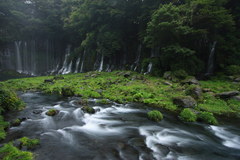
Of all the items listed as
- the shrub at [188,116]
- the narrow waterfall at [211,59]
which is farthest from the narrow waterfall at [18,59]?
the narrow waterfall at [211,59]

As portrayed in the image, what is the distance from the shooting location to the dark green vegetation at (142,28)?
55.1ft

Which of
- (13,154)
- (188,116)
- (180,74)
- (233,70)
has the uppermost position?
(233,70)

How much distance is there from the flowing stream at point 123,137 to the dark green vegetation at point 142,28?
12.0m

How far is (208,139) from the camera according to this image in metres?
5.39

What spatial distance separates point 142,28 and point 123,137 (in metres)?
26.5

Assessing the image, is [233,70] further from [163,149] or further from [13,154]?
[13,154]

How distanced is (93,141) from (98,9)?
32.6 meters

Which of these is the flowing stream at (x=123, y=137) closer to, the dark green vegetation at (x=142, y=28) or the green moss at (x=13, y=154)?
the green moss at (x=13, y=154)

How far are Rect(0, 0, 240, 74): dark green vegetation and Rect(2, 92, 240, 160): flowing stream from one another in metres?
12.0

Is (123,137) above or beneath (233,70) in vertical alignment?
beneath

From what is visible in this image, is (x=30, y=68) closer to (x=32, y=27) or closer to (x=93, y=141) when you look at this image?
(x=32, y=27)

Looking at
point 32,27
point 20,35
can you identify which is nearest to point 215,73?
point 32,27

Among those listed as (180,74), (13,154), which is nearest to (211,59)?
(180,74)

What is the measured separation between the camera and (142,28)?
2739 cm
